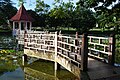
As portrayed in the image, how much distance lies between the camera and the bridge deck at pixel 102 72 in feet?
23.9

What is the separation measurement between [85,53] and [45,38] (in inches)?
233

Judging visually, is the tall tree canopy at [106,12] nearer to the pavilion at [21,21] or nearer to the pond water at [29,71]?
the pond water at [29,71]

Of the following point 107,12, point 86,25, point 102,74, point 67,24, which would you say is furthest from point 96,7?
point 86,25

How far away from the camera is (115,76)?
24.3 ft

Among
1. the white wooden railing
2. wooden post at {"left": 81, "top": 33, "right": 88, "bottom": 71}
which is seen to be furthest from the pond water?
wooden post at {"left": 81, "top": 33, "right": 88, "bottom": 71}

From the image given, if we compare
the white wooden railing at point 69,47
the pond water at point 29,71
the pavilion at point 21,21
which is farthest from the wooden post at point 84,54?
the pavilion at point 21,21

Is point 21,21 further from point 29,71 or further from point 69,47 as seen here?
point 69,47

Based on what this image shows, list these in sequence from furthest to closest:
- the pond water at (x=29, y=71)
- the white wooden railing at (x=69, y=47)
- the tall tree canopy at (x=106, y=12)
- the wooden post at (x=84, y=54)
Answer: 1. the pond water at (x=29, y=71)
2. the white wooden railing at (x=69, y=47)
3. the wooden post at (x=84, y=54)
4. the tall tree canopy at (x=106, y=12)

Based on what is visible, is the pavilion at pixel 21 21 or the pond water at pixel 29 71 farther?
the pavilion at pixel 21 21

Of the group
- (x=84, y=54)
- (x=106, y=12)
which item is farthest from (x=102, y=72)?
(x=106, y=12)

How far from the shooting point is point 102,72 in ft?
25.3

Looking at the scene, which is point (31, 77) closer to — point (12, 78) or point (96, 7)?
point (12, 78)

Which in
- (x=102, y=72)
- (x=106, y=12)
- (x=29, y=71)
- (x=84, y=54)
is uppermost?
(x=106, y=12)

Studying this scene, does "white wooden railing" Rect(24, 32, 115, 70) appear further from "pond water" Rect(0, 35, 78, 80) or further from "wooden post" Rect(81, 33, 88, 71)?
"pond water" Rect(0, 35, 78, 80)
